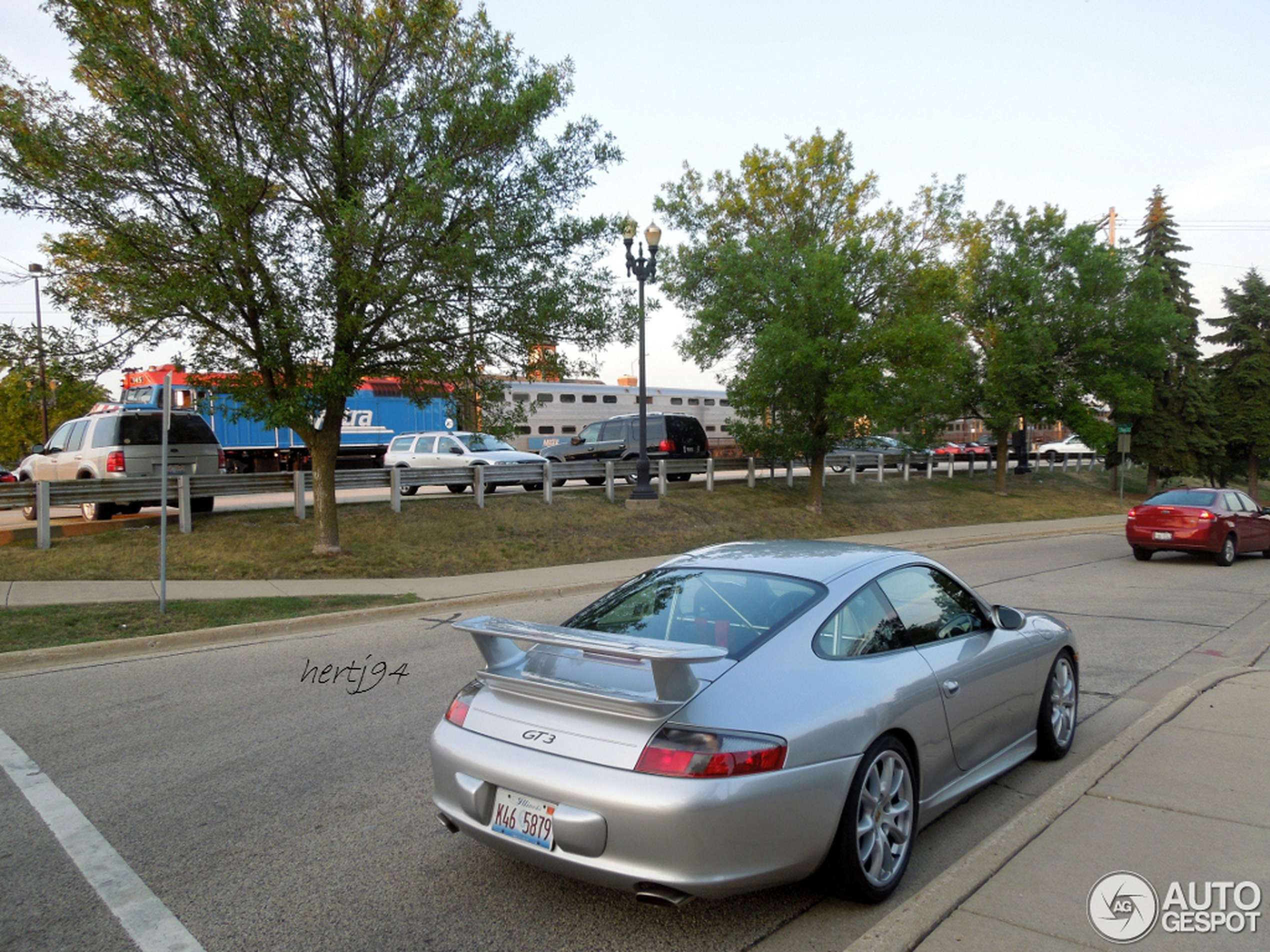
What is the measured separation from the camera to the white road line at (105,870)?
341cm

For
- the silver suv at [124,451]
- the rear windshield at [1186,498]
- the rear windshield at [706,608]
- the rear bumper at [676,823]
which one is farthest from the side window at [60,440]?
the rear windshield at [1186,498]

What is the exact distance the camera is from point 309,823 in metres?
4.54

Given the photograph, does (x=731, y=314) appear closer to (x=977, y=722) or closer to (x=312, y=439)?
(x=312, y=439)

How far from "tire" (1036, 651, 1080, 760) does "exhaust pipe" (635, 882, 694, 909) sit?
119 inches

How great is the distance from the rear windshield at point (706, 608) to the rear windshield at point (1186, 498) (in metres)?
16.0

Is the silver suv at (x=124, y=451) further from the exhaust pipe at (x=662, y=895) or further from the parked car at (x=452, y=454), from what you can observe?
the exhaust pipe at (x=662, y=895)

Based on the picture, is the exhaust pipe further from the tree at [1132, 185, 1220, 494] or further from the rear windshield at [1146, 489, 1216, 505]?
the tree at [1132, 185, 1220, 494]

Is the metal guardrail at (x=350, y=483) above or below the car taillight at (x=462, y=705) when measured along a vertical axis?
above

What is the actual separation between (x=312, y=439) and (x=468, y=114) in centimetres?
562

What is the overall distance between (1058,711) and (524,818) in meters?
3.64

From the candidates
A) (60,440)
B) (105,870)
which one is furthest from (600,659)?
(60,440)

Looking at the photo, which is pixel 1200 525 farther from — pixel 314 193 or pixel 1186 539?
pixel 314 193

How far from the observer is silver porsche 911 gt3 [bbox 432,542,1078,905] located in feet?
10.2
